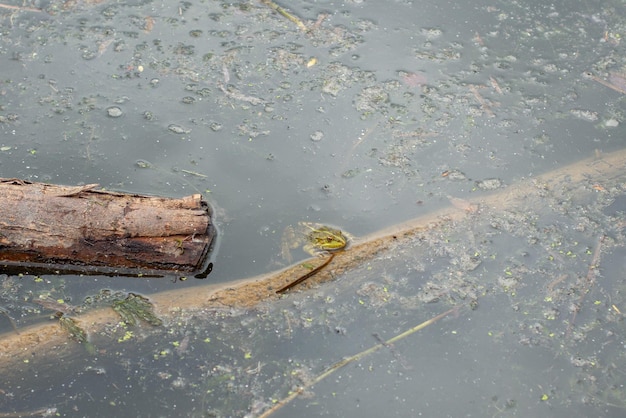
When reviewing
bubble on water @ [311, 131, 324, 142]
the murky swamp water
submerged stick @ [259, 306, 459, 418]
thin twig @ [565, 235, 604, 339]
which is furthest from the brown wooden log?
thin twig @ [565, 235, 604, 339]

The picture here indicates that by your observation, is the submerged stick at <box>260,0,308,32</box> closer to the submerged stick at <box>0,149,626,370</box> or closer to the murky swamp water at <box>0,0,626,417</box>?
the murky swamp water at <box>0,0,626,417</box>

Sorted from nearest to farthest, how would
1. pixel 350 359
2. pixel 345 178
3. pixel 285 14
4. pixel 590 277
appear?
pixel 350 359 → pixel 590 277 → pixel 345 178 → pixel 285 14

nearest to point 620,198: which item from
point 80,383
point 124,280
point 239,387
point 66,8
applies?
point 239,387

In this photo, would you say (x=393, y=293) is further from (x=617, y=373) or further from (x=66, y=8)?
(x=66, y=8)

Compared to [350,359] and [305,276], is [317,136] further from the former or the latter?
[350,359]

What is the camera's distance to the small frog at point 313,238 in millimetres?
2871

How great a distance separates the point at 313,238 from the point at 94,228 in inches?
32.9

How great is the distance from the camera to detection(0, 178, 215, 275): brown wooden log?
256cm

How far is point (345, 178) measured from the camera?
10.2ft

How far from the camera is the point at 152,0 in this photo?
150 inches

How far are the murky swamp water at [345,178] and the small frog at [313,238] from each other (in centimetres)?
4

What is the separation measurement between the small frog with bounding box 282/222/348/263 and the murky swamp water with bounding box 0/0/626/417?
4 cm

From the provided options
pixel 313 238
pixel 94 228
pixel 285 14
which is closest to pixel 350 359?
pixel 313 238

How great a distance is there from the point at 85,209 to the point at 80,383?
0.59 m
